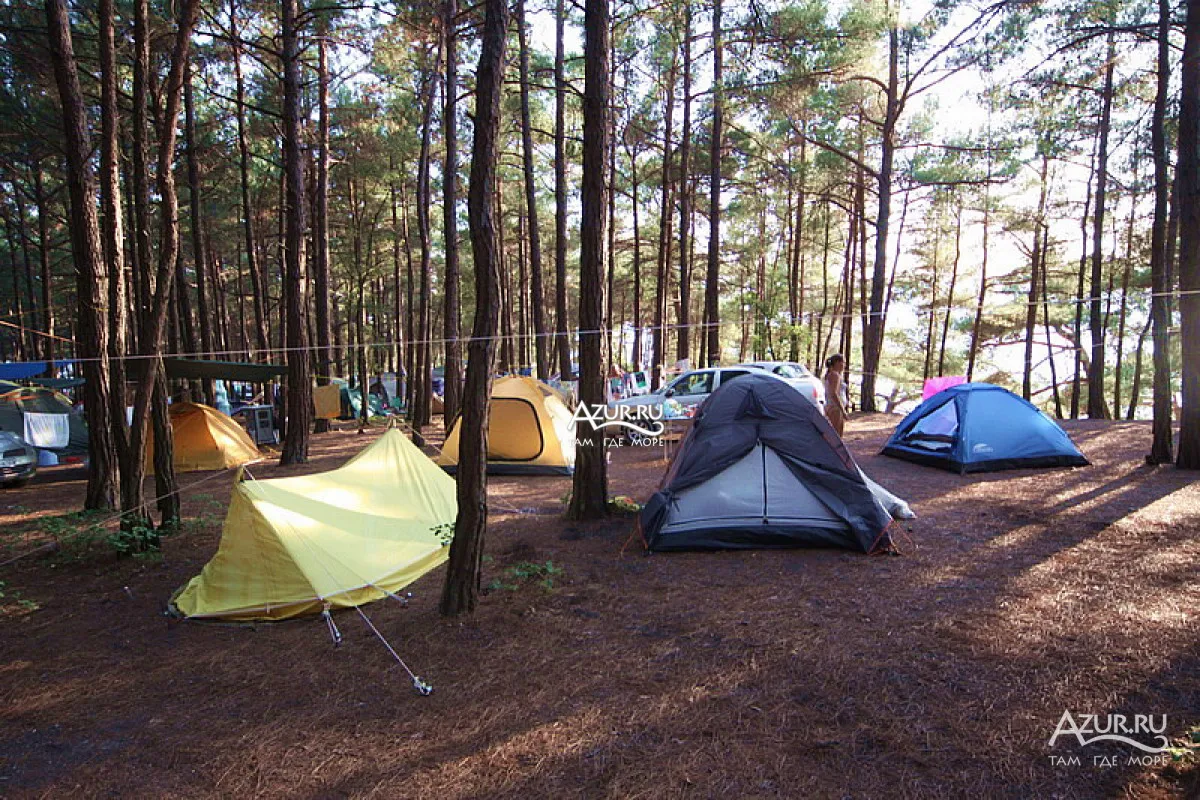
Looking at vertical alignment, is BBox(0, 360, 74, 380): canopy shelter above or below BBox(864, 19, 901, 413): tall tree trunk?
below

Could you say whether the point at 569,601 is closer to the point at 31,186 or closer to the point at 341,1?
the point at 341,1

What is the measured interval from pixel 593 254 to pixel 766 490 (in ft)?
9.06

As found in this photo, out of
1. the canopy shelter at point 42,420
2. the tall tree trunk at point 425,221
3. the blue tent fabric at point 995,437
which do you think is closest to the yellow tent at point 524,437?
the tall tree trunk at point 425,221

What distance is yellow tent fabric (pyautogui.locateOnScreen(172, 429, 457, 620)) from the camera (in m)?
4.30

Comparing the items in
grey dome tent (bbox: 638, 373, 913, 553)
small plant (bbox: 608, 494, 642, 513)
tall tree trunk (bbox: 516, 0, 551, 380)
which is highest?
tall tree trunk (bbox: 516, 0, 551, 380)

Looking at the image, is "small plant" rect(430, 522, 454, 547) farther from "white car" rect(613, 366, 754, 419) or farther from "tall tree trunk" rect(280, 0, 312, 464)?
"white car" rect(613, 366, 754, 419)

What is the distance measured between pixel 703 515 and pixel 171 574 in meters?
4.55

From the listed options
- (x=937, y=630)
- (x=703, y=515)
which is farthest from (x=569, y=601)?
(x=937, y=630)

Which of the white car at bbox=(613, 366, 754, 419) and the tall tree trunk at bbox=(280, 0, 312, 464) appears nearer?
the tall tree trunk at bbox=(280, 0, 312, 464)

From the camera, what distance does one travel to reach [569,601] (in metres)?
4.42

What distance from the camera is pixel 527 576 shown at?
475cm

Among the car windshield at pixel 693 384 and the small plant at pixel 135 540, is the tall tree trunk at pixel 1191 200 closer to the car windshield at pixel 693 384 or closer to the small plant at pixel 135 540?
the car windshield at pixel 693 384

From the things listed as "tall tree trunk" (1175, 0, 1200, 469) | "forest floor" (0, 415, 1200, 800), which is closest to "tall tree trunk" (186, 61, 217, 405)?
"forest floor" (0, 415, 1200, 800)

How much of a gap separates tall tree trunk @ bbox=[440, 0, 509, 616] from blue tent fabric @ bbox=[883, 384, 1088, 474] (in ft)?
23.1
